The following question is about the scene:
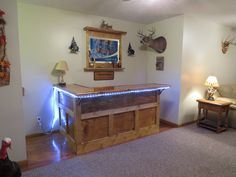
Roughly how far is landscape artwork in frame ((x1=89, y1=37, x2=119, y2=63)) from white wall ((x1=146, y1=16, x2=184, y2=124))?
3.47 feet

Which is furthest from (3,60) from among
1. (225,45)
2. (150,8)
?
(225,45)

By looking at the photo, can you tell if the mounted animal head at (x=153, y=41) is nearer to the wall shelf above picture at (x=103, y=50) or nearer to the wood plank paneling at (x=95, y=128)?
the wall shelf above picture at (x=103, y=50)

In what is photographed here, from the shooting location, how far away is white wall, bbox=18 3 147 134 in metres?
3.08

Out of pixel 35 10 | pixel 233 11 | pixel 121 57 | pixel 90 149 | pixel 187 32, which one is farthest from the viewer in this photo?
pixel 121 57

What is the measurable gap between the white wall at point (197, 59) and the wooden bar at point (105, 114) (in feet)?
3.16

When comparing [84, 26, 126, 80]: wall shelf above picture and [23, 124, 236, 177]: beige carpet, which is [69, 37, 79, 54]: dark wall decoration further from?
[23, 124, 236, 177]: beige carpet

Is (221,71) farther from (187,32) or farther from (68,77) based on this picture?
(68,77)

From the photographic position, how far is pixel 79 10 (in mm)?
3387

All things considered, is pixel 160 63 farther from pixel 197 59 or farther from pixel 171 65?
pixel 197 59

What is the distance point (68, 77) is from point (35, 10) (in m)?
1.36

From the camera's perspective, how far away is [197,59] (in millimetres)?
4004

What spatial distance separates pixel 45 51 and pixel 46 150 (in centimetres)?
180

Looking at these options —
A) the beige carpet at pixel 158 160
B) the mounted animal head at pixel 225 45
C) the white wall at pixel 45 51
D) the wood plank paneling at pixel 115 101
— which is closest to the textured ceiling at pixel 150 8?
the white wall at pixel 45 51

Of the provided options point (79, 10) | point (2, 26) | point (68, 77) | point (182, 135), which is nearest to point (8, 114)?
point (2, 26)
